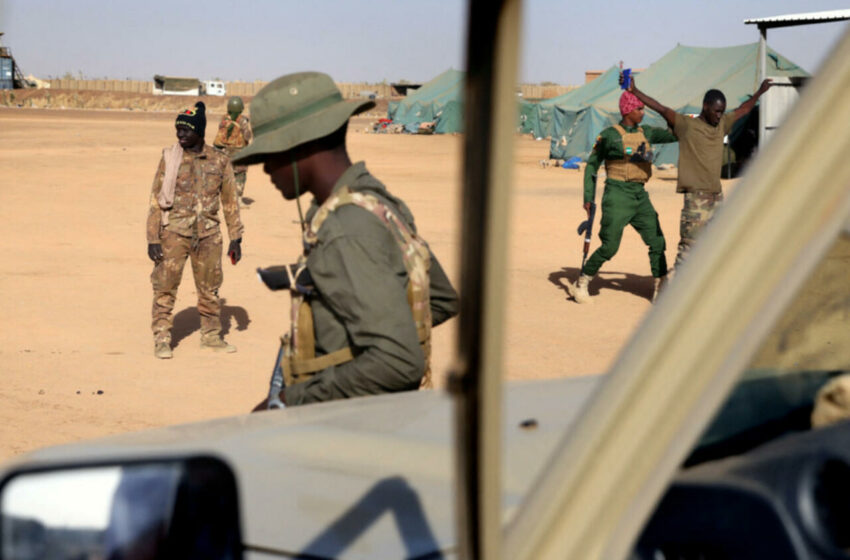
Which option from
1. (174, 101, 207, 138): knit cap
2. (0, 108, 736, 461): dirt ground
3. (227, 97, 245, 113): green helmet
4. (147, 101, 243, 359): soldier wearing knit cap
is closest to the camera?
(0, 108, 736, 461): dirt ground

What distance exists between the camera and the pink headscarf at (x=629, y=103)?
894cm

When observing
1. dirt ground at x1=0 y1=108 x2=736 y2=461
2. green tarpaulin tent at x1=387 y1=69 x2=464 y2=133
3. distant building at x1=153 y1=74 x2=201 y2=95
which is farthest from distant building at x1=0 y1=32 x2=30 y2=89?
dirt ground at x1=0 y1=108 x2=736 y2=461

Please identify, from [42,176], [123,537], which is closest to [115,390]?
[123,537]

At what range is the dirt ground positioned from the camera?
270 inches

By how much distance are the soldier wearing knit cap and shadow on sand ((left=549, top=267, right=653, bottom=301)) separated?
3.86 metres

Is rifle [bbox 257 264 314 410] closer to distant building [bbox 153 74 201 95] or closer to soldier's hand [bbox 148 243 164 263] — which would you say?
soldier's hand [bbox 148 243 164 263]

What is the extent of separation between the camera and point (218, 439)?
2.11 metres

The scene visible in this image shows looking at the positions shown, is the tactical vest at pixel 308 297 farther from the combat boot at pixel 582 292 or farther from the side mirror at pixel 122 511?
the combat boot at pixel 582 292

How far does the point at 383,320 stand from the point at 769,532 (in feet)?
4.84

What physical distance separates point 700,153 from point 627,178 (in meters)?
0.65

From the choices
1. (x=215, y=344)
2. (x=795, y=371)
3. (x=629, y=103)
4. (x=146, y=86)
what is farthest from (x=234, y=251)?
(x=146, y=86)

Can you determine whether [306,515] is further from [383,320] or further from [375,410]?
[383,320]

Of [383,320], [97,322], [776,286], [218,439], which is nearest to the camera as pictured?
[776,286]

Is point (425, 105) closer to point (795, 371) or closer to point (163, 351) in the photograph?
point (163, 351)
